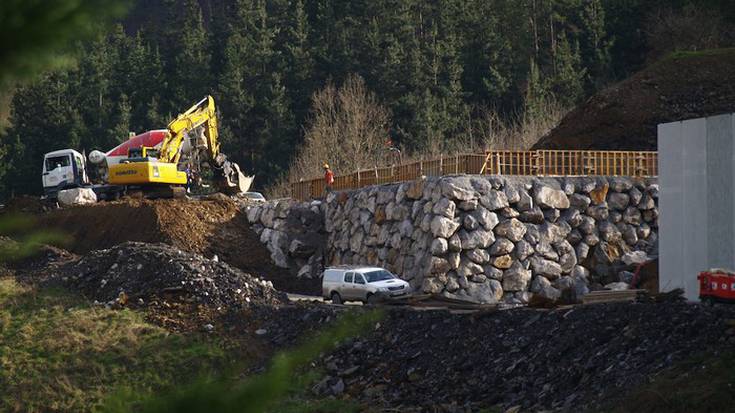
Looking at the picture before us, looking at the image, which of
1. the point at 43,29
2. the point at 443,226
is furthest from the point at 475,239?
the point at 43,29

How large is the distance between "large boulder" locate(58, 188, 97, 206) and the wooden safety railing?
14110 mm

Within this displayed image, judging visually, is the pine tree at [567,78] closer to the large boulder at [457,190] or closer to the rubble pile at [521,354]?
the large boulder at [457,190]

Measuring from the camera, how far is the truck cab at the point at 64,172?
46.1 m

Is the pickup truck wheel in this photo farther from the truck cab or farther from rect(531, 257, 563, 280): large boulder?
the truck cab

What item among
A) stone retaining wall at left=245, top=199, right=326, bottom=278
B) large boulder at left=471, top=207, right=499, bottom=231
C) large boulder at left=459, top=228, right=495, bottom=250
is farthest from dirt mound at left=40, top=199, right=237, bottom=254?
large boulder at left=471, top=207, right=499, bottom=231

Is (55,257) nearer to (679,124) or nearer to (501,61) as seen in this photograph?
(679,124)

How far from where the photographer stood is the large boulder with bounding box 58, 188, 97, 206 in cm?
4325

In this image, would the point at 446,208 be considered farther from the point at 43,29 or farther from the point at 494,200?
the point at 43,29

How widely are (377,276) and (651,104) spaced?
1656 centimetres

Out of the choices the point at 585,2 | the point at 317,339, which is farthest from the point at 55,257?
the point at 585,2

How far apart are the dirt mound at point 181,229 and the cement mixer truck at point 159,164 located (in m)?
1.54

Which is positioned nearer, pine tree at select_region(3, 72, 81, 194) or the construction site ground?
the construction site ground

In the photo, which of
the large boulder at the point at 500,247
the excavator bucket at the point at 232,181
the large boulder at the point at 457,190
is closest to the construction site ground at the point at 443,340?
the large boulder at the point at 500,247

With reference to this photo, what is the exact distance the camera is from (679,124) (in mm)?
21594
